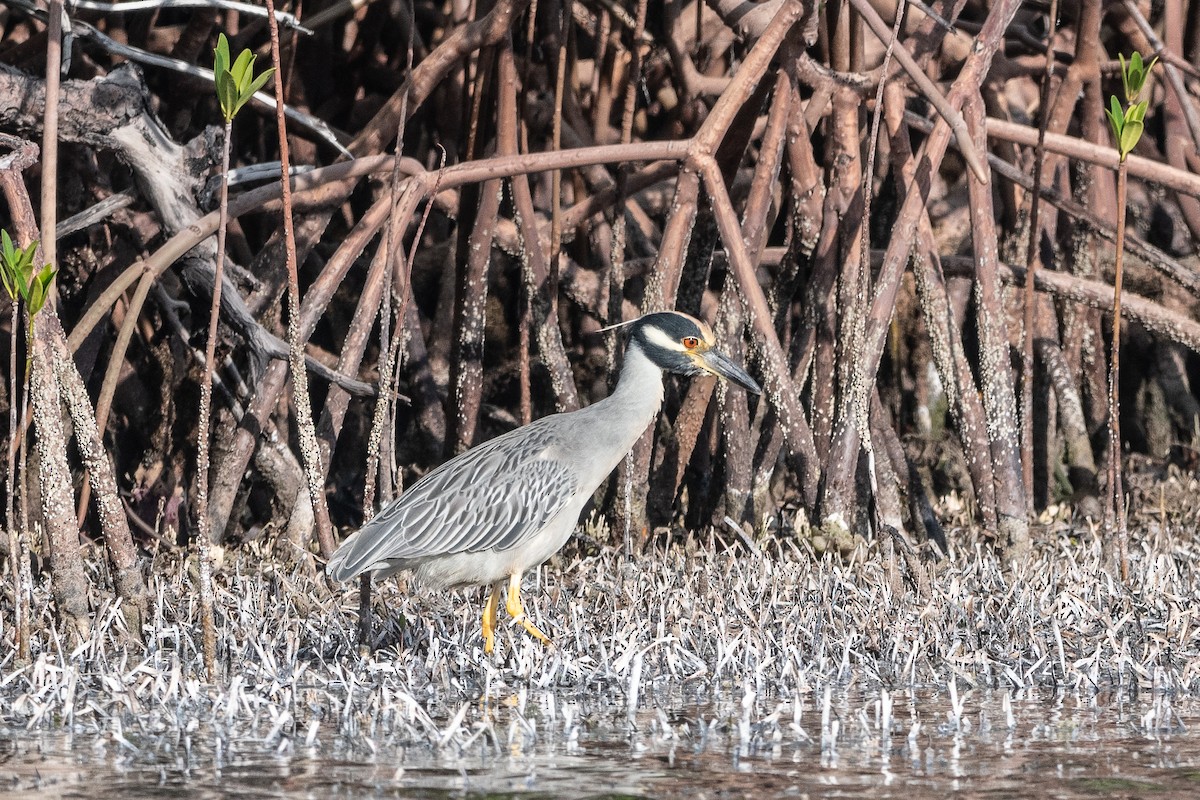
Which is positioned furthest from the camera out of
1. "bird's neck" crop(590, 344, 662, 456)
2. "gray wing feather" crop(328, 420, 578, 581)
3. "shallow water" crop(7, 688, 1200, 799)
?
"bird's neck" crop(590, 344, 662, 456)

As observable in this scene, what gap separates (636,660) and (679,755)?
2.01 ft

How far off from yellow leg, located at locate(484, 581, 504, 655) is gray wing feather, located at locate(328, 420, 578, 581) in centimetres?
19

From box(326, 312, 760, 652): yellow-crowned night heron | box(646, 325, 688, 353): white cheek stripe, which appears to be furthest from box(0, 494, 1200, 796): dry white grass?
box(646, 325, 688, 353): white cheek stripe

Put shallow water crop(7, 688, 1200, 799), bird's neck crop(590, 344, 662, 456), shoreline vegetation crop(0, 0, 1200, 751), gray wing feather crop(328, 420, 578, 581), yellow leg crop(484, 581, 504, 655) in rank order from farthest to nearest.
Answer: bird's neck crop(590, 344, 662, 456) → gray wing feather crop(328, 420, 578, 581) → yellow leg crop(484, 581, 504, 655) → shoreline vegetation crop(0, 0, 1200, 751) → shallow water crop(7, 688, 1200, 799)

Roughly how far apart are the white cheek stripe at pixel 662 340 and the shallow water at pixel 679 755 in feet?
5.81

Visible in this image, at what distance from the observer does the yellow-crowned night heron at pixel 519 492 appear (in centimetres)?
541

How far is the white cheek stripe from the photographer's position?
6.00 m

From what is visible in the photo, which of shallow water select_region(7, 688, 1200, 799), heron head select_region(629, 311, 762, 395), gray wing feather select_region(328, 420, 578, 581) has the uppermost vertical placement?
heron head select_region(629, 311, 762, 395)

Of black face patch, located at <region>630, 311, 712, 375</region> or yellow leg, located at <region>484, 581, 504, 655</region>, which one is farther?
black face patch, located at <region>630, 311, 712, 375</region>

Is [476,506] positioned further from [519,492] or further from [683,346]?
[683,346]

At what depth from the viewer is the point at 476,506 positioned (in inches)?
221

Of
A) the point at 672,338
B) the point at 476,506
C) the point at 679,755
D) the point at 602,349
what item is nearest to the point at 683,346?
the point at 672,338

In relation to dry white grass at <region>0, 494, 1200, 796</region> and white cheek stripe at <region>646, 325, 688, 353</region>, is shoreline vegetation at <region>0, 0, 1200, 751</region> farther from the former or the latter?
white cheek stripe at <region>646, 325, 688, 353</region>

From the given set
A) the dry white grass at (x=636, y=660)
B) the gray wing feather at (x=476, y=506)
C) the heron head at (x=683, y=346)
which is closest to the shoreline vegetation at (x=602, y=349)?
the dry white grass at (x=636, y=660)
